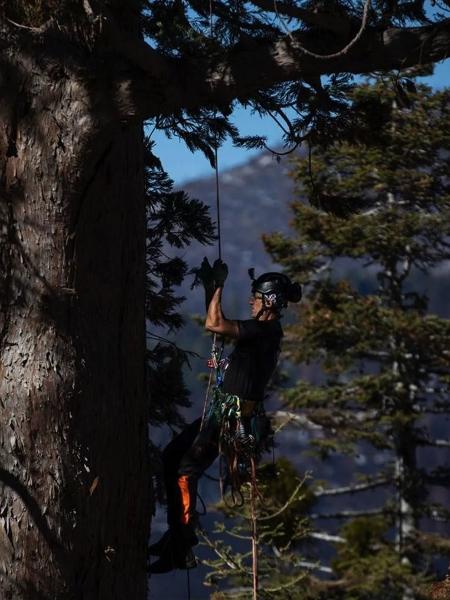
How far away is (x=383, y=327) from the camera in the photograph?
2306 centimetres

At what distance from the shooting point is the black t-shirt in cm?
762

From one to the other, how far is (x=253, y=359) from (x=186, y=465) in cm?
87

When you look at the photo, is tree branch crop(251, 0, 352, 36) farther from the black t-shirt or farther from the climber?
the black t-shirt

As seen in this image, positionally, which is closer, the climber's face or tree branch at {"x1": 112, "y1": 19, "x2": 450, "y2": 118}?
tree branch at {"x1": 112, "y1": 19, "x2": 450, "y2": 118}

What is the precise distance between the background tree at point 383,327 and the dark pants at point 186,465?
1438 centimetres

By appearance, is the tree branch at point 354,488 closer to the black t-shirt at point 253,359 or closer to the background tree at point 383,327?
the background tree at point 383,327

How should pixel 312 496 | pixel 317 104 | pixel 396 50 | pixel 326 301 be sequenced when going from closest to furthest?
pixel 396 50
pixel 317 104
pixel 312 496
pixel 326 301

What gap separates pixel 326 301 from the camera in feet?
76.7

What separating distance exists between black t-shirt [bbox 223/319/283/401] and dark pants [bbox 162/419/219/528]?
0.36 metres

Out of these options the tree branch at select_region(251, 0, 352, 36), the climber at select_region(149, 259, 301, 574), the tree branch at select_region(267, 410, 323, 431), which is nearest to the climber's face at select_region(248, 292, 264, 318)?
the climber at select_region(149, 259, 301, 574)

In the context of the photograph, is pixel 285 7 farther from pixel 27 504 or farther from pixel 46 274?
pixel 27 504

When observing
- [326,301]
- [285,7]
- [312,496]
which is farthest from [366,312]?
[285,7]

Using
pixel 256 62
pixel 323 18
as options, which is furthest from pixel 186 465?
pixel 323 18

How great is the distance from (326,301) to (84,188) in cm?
1683
